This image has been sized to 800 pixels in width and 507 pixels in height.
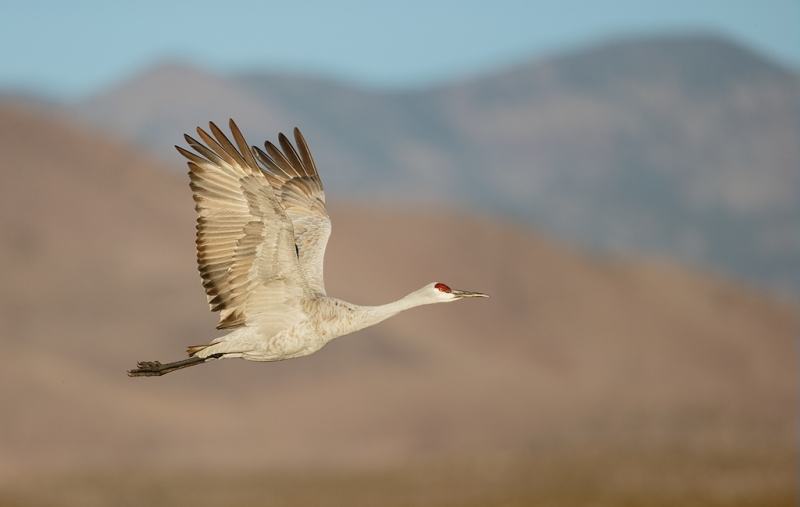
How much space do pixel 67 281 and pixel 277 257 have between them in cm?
5026

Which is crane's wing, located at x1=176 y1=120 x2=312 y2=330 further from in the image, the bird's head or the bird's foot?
the bird's head

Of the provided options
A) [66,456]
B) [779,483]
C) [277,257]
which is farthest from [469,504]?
[277,257]

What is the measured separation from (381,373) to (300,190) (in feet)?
149

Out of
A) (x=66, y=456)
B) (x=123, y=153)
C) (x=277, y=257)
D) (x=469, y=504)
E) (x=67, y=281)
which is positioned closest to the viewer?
(x=277, y=257)

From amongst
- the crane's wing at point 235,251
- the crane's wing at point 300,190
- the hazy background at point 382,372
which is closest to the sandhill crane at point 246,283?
the crane's wing at point 235,251

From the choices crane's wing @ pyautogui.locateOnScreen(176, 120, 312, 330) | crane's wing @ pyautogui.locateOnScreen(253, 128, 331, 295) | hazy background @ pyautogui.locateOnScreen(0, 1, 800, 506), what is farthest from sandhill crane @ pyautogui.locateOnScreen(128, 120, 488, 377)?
Result: hazy background @ pyautogui.locateOnScreen(0, 1, 800, 506)

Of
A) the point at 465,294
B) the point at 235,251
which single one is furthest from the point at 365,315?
the point at 235,251

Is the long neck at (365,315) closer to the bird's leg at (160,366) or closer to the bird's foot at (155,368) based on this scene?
the bird's leg at (160,366)

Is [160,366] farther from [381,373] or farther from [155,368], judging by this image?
[381,373]

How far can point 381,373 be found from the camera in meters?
60.5

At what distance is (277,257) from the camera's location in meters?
13.3

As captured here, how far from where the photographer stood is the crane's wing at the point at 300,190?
49.4 ft

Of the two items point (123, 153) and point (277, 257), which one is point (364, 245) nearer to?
point (123, 153)

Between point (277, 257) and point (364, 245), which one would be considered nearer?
point (277, 257)
